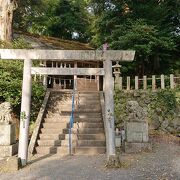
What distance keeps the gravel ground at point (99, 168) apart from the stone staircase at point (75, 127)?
28.9 inches

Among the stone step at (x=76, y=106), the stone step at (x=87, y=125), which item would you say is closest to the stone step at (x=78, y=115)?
the stone step at (x=76, y=106)

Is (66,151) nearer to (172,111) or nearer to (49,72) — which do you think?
(49,72)

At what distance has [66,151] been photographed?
990cm

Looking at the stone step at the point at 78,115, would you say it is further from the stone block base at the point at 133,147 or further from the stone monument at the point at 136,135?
the stone block base at the point at 133,147

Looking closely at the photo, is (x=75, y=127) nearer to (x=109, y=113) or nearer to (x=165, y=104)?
(x=109, y=113)

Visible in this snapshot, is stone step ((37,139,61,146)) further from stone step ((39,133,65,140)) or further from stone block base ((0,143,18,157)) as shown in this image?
stone block base ((0,143,18,157))

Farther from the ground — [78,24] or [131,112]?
[78,24]

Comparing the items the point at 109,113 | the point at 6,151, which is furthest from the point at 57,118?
the point at 109,113

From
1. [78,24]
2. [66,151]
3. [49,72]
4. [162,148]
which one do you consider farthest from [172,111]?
[78,24]

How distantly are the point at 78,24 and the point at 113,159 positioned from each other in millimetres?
19641

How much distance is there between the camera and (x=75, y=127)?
11.2 metres

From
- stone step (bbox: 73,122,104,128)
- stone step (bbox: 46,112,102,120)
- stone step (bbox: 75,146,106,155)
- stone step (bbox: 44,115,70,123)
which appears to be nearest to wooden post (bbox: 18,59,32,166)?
stone step (bbox: 75,146,106,155)

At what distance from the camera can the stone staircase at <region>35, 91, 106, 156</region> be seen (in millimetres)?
9938

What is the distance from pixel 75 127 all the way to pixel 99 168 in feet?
11.9
